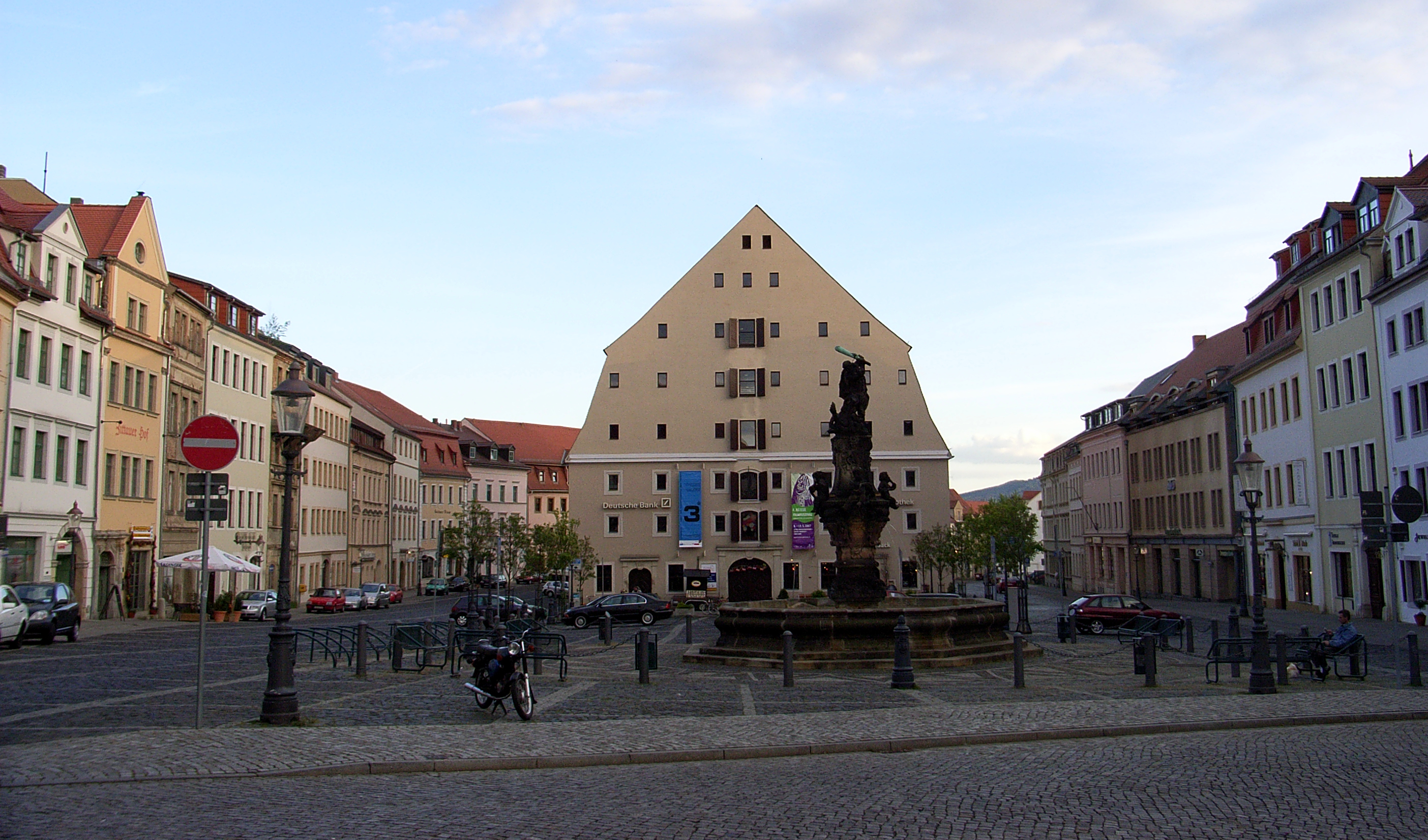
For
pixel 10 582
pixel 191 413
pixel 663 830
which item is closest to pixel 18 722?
pixel 663 830

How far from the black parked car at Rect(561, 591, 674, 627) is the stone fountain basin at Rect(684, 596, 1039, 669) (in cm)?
1912

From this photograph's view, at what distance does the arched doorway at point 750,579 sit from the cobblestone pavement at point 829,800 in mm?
55115

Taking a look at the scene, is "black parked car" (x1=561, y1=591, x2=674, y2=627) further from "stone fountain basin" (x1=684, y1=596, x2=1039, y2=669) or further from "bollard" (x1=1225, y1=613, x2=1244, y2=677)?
"bollard" (x1=1225, y1=613, x2=1244, y2=677)

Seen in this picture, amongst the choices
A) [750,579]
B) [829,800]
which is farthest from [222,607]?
[829,800]

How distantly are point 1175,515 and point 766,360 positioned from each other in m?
25.1

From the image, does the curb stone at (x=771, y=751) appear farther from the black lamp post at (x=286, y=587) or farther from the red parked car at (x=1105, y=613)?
the red parked car at (x=1105, y=613)

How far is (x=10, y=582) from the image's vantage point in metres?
37.4

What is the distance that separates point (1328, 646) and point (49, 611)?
2821cm

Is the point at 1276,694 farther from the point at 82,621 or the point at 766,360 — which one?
the point at 766,360

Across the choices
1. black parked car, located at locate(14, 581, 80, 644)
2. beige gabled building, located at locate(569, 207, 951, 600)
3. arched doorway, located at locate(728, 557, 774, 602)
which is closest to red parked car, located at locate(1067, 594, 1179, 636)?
black parked car, located at locate(14, 581, 80, 644)

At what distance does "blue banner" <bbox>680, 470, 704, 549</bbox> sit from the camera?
6794 cm

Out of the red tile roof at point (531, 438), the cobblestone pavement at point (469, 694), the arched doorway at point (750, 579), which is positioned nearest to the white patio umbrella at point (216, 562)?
the cobblestone pavement at point (469, 694)

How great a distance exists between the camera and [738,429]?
2717 inches

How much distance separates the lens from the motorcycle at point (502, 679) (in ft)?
50.7
